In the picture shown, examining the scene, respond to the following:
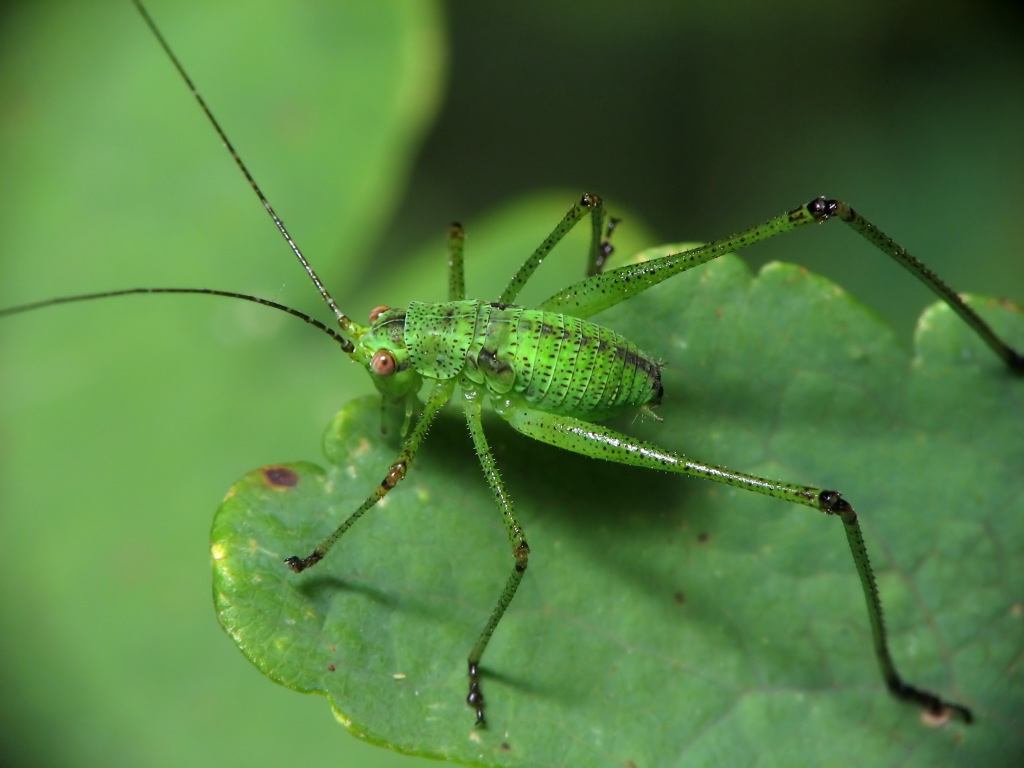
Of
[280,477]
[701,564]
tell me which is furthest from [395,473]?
[701,564]

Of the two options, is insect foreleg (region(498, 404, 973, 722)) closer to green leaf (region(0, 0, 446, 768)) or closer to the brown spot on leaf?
the brown spot on leaf

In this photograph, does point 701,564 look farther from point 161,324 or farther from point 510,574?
point 161,324

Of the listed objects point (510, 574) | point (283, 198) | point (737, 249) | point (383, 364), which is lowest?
point (510, 574)

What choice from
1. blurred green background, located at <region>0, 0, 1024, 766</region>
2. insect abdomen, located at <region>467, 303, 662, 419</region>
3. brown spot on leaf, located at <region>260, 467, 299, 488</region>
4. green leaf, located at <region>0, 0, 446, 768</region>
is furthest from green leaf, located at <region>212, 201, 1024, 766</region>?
green leaf, located at <region>0, 0, 446, 768</region>

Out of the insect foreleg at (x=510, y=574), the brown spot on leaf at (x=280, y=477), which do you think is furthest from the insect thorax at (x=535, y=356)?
the brown spot on leaf at (x=280, y=477)

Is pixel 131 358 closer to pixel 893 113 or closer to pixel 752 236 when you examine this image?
pixel 752 236

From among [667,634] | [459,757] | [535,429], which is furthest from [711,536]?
[459,757]
